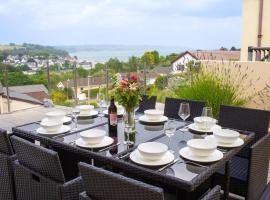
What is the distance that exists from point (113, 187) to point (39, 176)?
2.37ft

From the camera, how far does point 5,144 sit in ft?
7.39

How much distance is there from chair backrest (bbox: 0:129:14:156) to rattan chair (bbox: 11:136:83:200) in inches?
5.6

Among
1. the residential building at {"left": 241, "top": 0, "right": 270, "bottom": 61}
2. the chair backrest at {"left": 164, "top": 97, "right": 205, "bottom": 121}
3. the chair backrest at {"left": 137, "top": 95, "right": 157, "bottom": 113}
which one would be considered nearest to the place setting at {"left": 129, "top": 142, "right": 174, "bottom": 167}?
the chair backrest at {"left": 164, "top": 97, "right": 205, "bottom": 121}

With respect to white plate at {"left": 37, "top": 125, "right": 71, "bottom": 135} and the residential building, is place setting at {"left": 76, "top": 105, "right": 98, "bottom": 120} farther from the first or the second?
the residential building

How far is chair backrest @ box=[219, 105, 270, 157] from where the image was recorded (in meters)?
2.62

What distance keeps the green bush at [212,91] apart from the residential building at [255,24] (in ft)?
12.6

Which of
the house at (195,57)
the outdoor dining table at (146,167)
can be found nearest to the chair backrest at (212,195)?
the outdoor dining table at (146,167)

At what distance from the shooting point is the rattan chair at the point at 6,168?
2246mm

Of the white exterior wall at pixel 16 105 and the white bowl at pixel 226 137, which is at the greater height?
the white bowl at pixel 226 137

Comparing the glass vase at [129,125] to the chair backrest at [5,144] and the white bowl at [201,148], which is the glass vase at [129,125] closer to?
the white bowl at [201,148]

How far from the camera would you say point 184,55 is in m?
5.14

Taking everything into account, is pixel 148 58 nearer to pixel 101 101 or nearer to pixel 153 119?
pixel 101 101

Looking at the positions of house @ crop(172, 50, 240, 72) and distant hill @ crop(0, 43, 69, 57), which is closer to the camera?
house @ crop(172, 50, 240, 72)

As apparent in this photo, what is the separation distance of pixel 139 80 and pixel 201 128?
667mm
